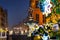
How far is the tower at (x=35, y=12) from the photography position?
1.91 metres

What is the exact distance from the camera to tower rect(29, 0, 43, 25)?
6.26 feet

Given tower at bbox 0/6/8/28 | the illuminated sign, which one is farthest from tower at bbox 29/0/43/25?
tower at bbox 0/6/8/28

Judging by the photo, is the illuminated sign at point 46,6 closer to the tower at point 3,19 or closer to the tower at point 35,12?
the tower at point 35,12

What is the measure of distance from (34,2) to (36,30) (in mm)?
293

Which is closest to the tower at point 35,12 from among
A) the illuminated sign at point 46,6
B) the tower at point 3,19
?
the illuminated sign at point 46,6

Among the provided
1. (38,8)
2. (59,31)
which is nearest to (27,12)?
(38,8)

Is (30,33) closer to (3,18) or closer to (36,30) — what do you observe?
(36,30)

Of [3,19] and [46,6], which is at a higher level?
[46,6]

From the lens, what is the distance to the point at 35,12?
191 centimetres

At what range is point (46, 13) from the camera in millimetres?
1909

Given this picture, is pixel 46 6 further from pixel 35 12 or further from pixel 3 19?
pixel 3 19

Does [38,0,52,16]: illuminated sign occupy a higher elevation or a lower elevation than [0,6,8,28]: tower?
higher

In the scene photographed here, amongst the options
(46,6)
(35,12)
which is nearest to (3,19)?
(35,12)

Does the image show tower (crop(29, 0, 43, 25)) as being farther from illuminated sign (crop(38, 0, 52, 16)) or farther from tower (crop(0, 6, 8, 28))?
tower (crop(0, 6, 8, 28))
